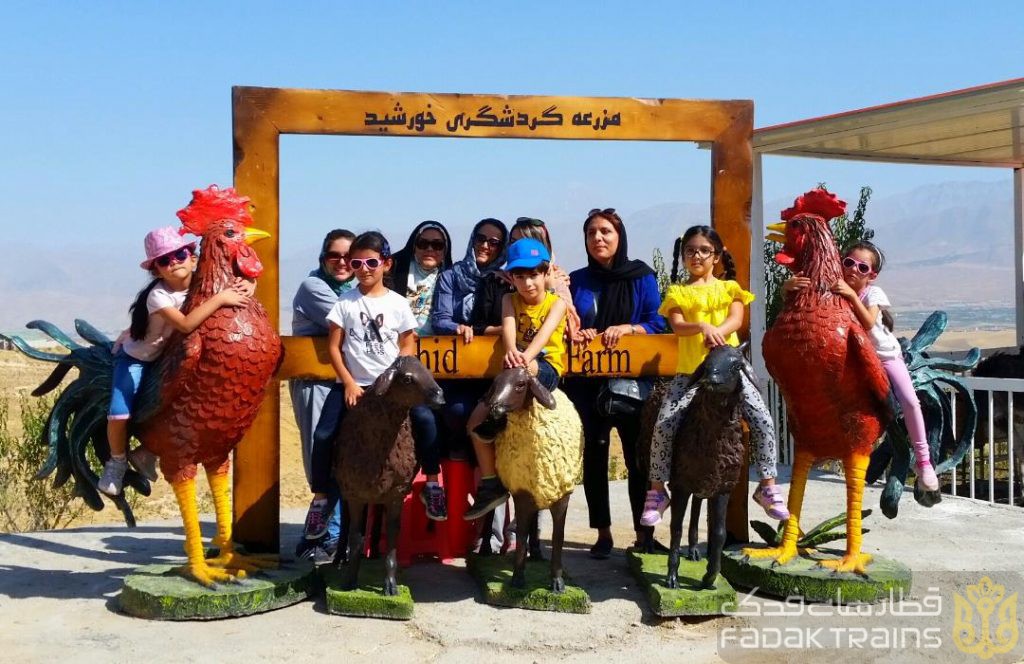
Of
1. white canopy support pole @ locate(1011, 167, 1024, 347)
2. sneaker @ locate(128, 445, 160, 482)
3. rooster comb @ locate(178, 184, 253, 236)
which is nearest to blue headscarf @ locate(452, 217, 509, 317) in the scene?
rooster comb @ locate(178, 184, 253, 236)

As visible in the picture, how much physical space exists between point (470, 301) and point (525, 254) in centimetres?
79

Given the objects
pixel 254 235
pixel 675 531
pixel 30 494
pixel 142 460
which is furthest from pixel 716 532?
pixel 30 494

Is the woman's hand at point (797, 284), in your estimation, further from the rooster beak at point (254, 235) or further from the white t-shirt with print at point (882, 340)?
the rooster beak at point (254, 235)

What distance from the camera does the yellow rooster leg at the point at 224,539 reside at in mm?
5414

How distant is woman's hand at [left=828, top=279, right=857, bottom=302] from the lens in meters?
5.54

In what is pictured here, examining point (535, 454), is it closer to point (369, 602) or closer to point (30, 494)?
point (369, 602)

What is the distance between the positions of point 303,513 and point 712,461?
4148 mm

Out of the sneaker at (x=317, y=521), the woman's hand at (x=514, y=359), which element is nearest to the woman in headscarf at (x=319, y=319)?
the sneaker at (x=317, y=521)

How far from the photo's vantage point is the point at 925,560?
21.3 feet

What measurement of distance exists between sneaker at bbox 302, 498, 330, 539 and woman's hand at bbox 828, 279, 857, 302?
3068 mm

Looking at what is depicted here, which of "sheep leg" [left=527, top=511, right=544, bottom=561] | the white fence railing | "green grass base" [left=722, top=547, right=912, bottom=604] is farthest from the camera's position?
the white fence railing

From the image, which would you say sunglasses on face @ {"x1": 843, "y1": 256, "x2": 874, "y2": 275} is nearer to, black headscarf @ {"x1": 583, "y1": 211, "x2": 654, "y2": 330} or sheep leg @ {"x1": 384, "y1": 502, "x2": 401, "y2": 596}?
black headscarf @ {"x1": 583, "y1": 211, "x2": 654, "y2": 330}

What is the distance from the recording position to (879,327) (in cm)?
573

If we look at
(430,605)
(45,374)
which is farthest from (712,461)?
(45,374)
